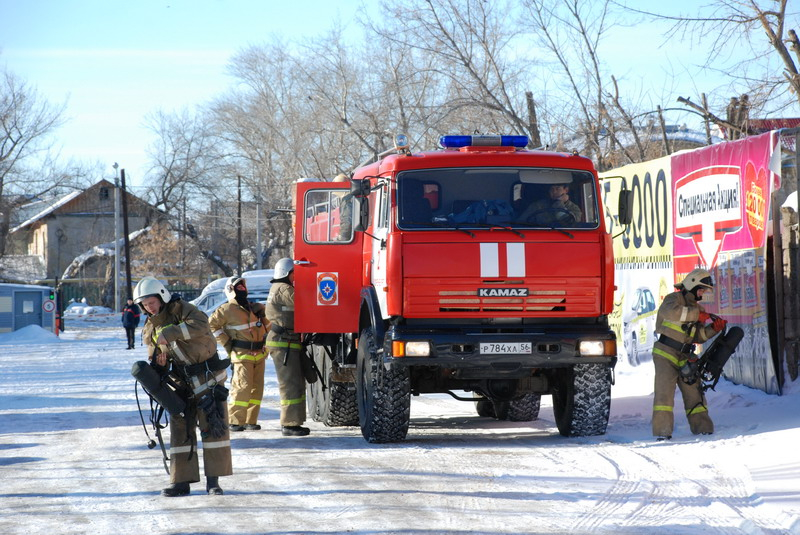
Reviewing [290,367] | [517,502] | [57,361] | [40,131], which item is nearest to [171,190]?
[40,131]

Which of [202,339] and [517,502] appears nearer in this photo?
[517,502]

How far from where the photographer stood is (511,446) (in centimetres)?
999

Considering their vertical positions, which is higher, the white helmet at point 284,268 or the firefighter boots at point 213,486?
the white helmet at point 284,268

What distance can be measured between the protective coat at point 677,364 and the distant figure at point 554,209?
1.33 metres

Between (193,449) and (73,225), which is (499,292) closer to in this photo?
(193,449)

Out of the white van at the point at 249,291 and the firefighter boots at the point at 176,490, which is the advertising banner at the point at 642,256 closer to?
the firefighter boots at the point at 176,490

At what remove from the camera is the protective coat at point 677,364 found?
9.96 metres

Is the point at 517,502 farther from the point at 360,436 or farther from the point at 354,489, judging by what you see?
the point at 360,436

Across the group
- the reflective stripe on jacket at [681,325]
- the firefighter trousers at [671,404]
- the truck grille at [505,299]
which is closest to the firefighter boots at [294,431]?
the truck grille at [505,299]

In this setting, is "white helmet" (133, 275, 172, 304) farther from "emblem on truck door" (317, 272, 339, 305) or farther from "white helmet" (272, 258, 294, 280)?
"white helmet" (272, 258, 294, 280)

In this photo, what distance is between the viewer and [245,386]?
11695mm

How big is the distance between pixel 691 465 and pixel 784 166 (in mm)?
4579

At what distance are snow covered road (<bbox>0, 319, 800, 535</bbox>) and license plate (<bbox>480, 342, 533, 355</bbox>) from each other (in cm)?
93

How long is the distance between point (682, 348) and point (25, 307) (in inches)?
1286
